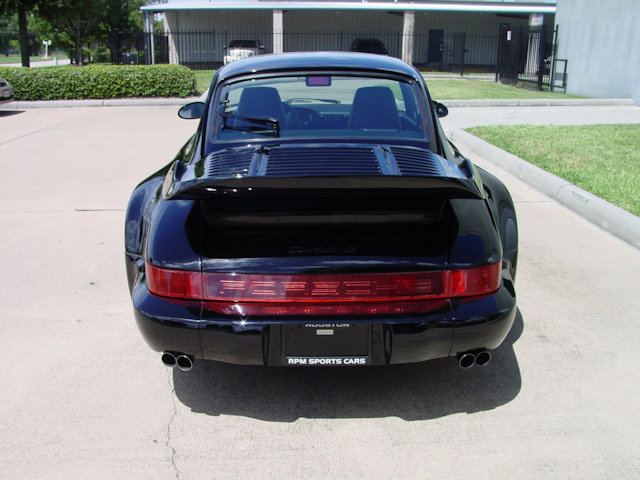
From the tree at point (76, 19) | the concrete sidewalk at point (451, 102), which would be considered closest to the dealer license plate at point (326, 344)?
the concrete sidewalk at point (451, 102)

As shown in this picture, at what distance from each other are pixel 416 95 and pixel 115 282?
2.68 metres

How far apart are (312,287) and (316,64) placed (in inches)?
74.3

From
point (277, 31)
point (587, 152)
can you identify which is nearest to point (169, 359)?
point (587, 152)

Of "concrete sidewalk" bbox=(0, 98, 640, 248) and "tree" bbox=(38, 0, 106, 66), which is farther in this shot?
"tree" bbox=(38, 0, 106, 66)

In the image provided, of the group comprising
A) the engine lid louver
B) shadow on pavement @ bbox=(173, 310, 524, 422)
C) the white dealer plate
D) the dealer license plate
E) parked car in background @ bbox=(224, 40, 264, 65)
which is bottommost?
shadow on pavement @ bbox=(173, 310, 524, 422)

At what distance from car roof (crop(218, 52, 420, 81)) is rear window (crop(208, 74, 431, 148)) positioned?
0.08 metres

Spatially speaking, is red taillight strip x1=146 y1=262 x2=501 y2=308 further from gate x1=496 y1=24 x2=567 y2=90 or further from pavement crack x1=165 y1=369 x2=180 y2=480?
gate x1=496 y1=24 x2=567 y2=90

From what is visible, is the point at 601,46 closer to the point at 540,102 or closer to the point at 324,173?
the point at 540,102

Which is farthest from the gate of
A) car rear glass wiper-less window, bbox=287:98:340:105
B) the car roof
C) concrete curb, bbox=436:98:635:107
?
the car roof

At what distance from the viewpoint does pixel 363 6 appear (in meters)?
36.3

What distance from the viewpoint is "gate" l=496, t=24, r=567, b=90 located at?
70.0 ft

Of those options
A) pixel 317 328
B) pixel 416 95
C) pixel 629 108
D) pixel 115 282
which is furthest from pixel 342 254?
pixel 629 108

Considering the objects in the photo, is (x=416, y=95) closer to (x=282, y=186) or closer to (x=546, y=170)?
(x=282, y=186)

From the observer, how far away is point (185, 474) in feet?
9.37
